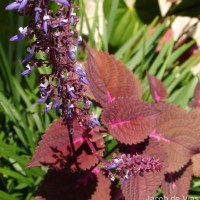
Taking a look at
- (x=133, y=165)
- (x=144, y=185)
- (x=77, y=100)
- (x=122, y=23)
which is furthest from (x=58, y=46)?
(x=122, y=23)

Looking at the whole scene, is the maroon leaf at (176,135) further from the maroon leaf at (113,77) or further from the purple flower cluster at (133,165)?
the purple flower cluster at (133,165)

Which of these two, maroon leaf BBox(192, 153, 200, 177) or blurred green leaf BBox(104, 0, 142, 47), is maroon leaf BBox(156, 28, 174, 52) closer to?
blurred green leaf BBox(104, 0, 142, 47)

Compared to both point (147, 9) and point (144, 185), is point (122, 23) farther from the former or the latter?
point (144, 185)

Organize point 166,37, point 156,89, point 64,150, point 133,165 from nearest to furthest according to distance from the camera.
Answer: point 133,165, point 64,150, point 156,89, point 166,37

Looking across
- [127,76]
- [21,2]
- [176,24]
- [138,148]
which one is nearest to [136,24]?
[176,24]

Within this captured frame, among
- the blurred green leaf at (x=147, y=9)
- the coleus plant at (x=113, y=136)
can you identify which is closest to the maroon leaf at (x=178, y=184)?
the coleus plant at (x=113, y=136)

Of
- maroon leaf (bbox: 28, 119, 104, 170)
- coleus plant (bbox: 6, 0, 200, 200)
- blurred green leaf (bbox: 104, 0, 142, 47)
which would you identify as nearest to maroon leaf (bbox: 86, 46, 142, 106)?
coleus plant (bbox: 6, 0, 200, 200)

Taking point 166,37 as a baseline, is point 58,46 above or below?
above
